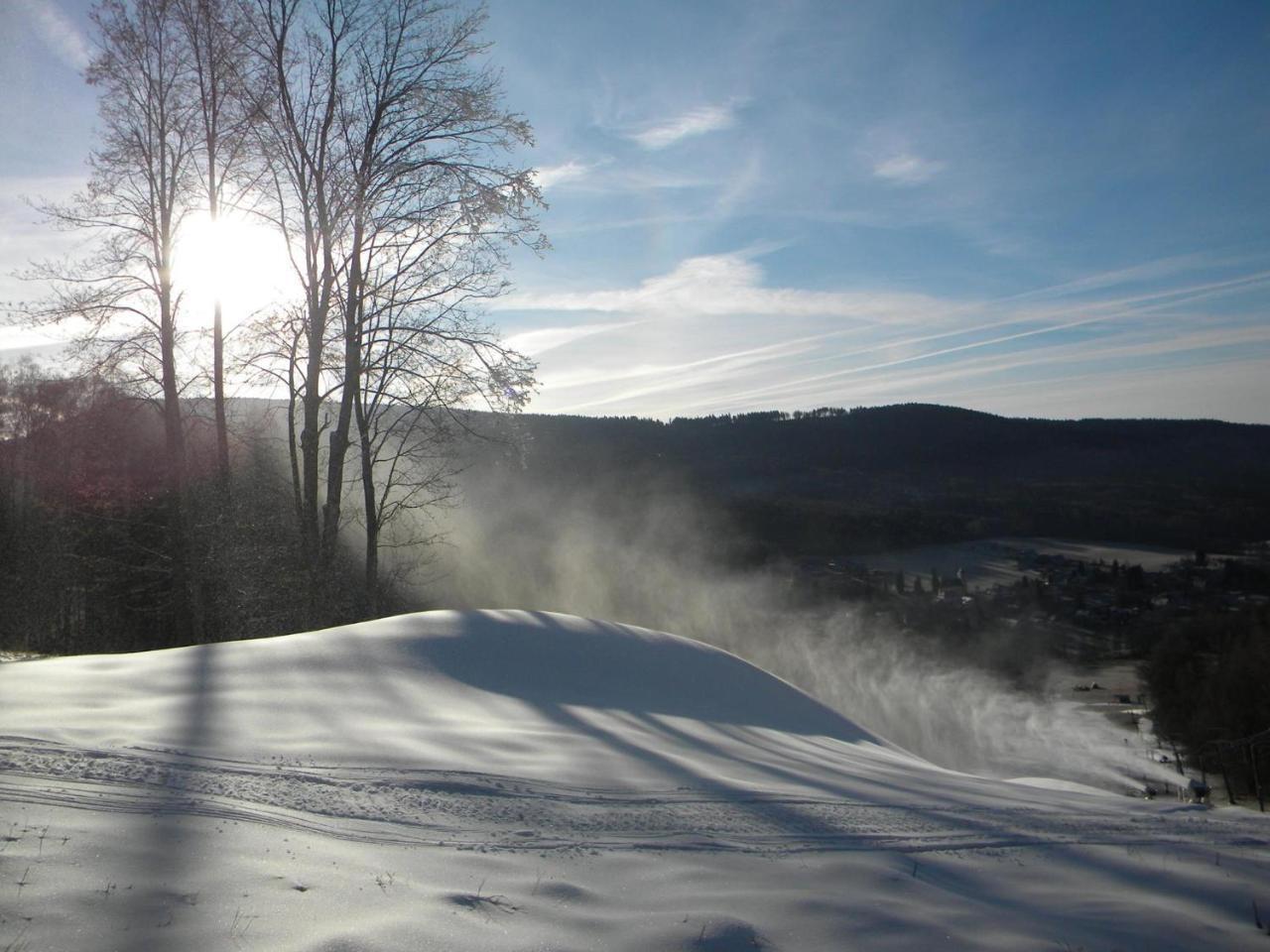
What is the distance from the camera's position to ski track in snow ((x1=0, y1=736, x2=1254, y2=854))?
12.6 feet

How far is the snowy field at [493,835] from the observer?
9.82 feet

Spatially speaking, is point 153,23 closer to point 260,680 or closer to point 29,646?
point 29,646

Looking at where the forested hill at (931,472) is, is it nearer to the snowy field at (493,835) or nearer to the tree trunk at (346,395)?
the tree trunk at (346,395)

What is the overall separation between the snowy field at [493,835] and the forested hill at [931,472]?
22.0 meters

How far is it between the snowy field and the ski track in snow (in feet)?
0.06

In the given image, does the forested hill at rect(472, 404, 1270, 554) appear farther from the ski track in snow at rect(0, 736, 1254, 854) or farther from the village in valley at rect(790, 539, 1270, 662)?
the ski track in snow at rect(0, 736, 1254, 854)

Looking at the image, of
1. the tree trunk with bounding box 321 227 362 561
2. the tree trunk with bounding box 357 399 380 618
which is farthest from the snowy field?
the tree trunk with bounding box 357 399 380 618

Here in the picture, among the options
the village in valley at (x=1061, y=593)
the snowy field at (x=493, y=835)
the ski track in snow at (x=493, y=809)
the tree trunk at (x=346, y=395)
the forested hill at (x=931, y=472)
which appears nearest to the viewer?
the snowy field at (x=493, y=835)

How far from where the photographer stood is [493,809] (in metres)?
4.34

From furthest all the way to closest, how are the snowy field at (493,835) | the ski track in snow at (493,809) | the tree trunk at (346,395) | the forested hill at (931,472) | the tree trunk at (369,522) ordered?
the forested hill at (931,472), the tree trunk at (369,522), the tree trunk at (346,395), the ski track in snow at (493,809), the snowy field at (493,835)

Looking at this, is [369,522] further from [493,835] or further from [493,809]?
[493,835]

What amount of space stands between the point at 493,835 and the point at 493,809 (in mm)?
332

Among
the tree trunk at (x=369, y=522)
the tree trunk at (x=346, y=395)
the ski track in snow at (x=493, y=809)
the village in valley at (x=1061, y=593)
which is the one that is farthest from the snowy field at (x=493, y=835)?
the village in valley at (x=1061, y=593)

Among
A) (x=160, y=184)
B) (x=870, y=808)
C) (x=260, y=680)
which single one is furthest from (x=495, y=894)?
(x=160, y=184)
